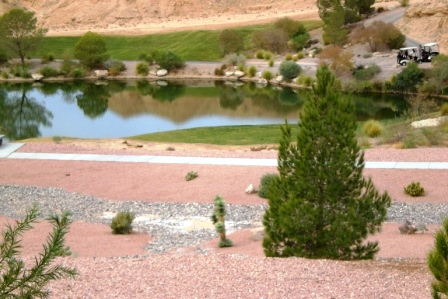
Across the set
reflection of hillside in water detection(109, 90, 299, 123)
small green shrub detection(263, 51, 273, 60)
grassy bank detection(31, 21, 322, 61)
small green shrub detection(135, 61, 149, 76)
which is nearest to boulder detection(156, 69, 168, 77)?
small green shrub detection(135, 61, 149, 76)

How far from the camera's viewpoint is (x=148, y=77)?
69.8 m

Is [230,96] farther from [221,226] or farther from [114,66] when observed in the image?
[221,226]

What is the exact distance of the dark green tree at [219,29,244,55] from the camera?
247ft

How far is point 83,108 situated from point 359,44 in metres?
25.9

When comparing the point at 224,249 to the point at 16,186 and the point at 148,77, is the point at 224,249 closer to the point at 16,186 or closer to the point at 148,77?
the point at 16,186

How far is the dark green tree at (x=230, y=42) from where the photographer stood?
75375 mm

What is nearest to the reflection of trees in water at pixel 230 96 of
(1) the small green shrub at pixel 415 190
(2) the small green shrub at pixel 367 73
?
(2) the small green shrub at pixel 367 73

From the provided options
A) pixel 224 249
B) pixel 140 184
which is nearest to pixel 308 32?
pixel 140 184

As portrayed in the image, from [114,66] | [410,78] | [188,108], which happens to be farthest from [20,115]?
[410,78]

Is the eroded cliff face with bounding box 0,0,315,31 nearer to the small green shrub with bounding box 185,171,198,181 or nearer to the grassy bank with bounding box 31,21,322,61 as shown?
the grassy bank with bounding box 31,21,322,61

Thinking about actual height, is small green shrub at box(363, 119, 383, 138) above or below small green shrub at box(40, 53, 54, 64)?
above

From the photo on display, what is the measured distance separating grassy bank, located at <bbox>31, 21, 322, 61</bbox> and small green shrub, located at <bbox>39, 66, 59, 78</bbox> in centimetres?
739

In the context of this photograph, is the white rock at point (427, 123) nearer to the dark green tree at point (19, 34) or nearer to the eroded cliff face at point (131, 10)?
the dark green tree at point (19, 34)

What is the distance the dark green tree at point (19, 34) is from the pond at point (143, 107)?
7697 mm
